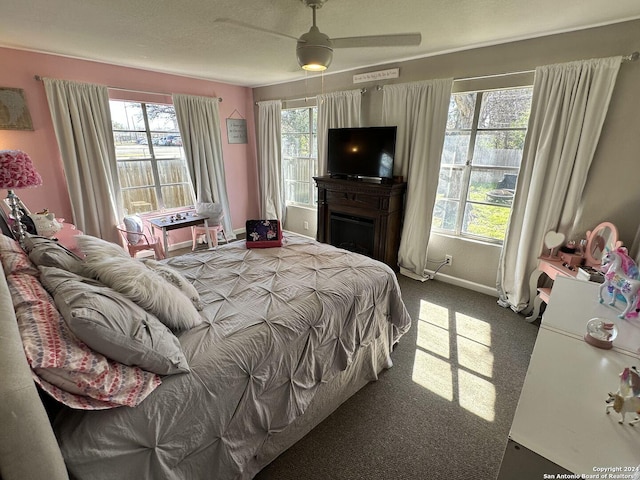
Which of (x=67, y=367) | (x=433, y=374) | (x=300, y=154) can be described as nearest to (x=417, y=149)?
(x=300, y=154)

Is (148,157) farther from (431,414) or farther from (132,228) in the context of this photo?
(431,414)

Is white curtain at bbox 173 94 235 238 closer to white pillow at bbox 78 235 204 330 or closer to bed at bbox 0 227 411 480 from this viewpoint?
bed at bbox 0 227 411 480

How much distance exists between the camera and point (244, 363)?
50.1 inches

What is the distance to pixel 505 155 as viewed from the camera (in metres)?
3.04

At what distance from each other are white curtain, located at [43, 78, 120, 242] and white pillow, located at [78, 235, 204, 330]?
2776 mm

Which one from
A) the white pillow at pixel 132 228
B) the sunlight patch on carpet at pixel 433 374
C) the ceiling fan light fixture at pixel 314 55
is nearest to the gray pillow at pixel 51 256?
the ceiling fan light fixture at pixel 314 55

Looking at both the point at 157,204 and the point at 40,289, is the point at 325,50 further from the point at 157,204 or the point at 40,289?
the point at 157,204

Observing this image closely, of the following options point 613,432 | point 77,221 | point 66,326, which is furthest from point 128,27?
point 613,432

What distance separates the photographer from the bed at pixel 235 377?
77 cm

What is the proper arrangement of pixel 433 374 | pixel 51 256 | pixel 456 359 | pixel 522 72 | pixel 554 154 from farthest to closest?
pixel 522 72, pixel 554 154, pixel 456 359, pixel 433 374, pixel 51 256

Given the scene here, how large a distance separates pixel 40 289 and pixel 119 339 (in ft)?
1.40

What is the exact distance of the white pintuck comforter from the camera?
97 centimetres

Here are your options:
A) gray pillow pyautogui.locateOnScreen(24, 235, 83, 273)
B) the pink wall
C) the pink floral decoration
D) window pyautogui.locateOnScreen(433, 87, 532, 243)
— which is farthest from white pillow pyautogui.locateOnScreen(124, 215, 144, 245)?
window pyautogui.locateOnScreen(433, 87, 532, 243)

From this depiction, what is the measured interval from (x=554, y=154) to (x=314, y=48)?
89.1 inches
